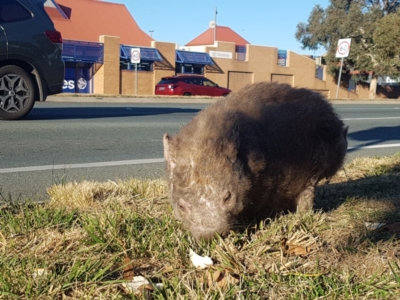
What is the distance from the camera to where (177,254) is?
316cm

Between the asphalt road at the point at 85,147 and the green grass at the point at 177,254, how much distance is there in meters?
0.98

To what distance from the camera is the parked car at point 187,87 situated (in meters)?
35.4

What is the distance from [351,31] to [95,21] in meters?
24.4

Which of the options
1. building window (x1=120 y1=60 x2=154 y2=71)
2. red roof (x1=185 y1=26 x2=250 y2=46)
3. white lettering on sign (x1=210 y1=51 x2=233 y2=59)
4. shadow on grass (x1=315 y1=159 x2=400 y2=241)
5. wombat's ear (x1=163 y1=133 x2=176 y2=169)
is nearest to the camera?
wombat's ear (x1=163 y1=133 x2=176 y2=169)

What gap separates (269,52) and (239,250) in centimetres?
5063

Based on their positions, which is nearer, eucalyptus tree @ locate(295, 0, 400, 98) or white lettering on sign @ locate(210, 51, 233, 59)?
white lettering on sign @ locate(210, 51, 233, 59)

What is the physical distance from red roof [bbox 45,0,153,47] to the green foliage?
18.3 metres

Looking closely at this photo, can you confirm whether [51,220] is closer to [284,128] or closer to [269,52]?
[284,128]

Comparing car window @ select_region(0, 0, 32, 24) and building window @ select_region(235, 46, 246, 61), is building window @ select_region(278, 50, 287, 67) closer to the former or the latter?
building window @ select_region(235, 46, 246, 61)

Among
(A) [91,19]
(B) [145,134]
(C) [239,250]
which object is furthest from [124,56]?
(C) [239,250]

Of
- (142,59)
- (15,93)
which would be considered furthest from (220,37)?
(15,93)

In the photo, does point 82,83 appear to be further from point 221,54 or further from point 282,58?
point 282,58

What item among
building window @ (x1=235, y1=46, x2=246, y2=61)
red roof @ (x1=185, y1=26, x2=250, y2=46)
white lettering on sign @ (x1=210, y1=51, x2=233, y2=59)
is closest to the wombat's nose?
white lettering on sign @ (x1=210, y1=51, x2=233, y2=59)

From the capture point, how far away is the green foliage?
5388 cm
